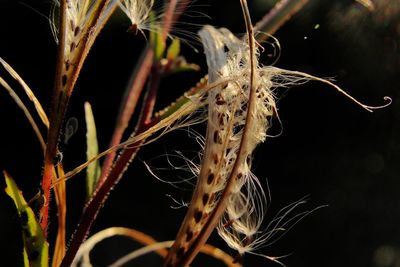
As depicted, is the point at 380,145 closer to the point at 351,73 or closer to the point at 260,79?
the point at 351,73

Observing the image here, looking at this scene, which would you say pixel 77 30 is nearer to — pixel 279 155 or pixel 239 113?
pixel 239 113

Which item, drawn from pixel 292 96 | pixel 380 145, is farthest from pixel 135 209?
pixel 380 145

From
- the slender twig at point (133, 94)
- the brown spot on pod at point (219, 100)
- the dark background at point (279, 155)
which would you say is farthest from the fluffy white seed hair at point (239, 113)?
the dark background at point (279, 155)

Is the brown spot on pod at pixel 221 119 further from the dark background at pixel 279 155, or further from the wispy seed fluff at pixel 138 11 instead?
the dark background at pixel 279 155

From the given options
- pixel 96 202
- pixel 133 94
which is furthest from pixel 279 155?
pixel 96 202

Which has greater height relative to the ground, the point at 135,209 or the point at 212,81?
the point at 212,81

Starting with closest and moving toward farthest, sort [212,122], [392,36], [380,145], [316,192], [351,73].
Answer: [212,122], [392,36], [351,73], [380,145], [316,192]
